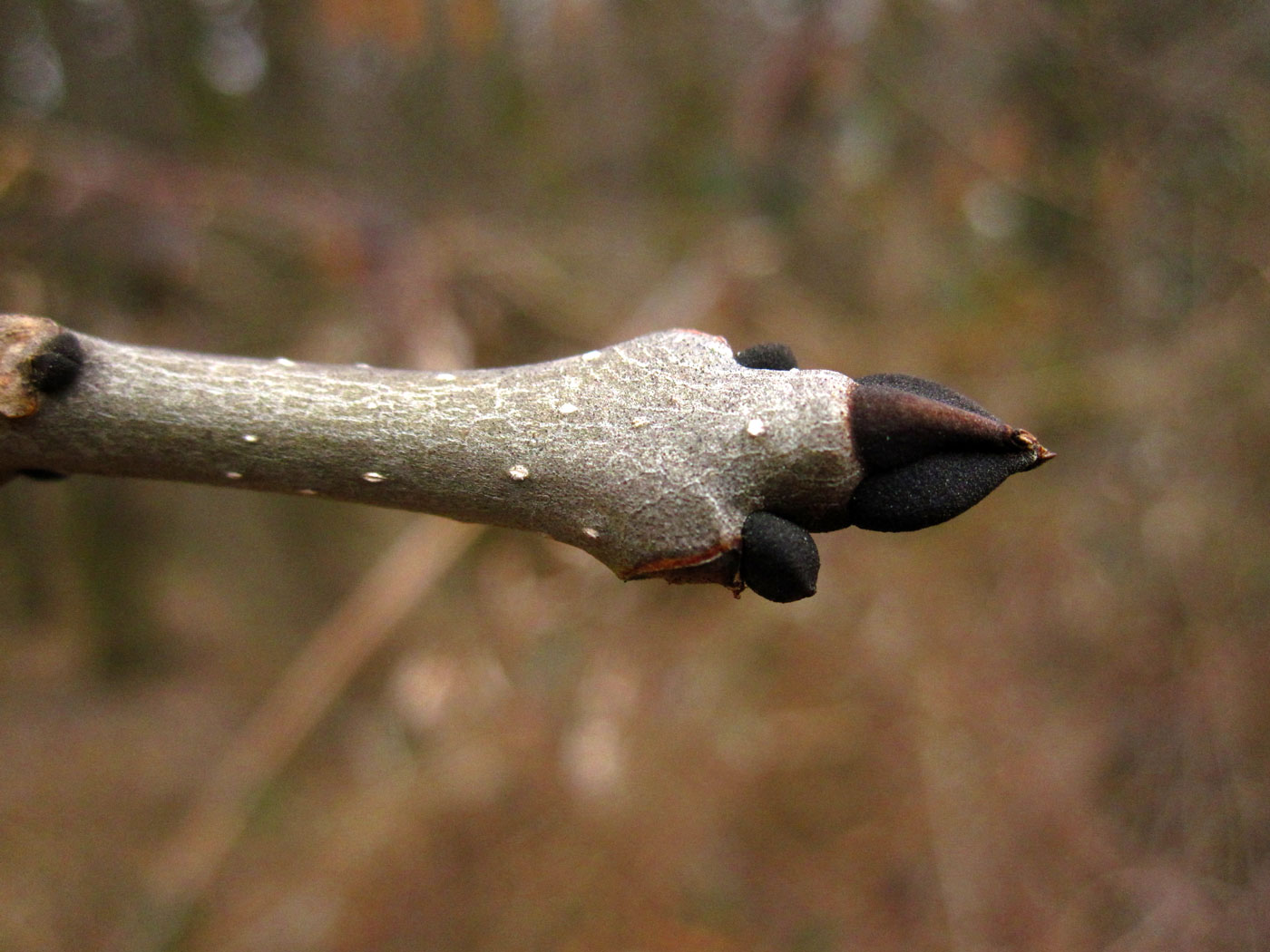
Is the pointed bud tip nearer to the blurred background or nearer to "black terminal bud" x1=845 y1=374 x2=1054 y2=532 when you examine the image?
"black terminal bud" x1=845 y1=374 x2=1054 y2=532

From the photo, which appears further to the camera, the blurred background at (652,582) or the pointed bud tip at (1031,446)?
the blurred background at (652,582)

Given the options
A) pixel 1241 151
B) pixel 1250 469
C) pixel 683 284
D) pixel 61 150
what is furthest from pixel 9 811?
pixel 1241 151

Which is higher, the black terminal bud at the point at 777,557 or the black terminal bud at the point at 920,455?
the black terminal bud at the point at 920,455

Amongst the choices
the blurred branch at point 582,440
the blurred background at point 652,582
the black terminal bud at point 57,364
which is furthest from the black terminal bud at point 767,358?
the blurred background at point 652,582

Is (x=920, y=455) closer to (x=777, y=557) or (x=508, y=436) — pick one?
(x=777, y=557)

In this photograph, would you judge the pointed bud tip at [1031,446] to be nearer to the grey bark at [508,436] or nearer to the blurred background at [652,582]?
the grey bark at [508,436]

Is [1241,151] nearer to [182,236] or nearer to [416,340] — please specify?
[416,340]

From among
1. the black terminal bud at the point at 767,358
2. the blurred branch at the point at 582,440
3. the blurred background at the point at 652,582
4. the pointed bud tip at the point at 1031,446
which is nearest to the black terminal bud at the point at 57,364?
the blurred branch at the point at 582,440

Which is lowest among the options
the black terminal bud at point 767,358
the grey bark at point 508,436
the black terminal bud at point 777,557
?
the black terminal bud at point 777,557
